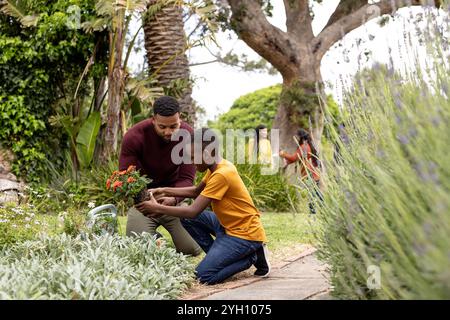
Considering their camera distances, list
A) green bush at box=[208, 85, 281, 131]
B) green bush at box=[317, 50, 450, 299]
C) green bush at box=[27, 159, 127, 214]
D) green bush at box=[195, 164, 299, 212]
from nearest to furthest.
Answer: green bush at box=[317, 50, 450, 299], green bush at box=[27, 159, 127, 214], green bush at box=[195, 164, 299, 212], green bush at box=[208, 85, 281, 131]

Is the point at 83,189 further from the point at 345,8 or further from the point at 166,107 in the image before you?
the point at 345,8

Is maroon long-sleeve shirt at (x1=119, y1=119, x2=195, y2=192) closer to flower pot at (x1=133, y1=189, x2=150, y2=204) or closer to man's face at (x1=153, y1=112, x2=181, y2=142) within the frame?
man's face at (x1=153, y1=112, x2=181, y2=142)

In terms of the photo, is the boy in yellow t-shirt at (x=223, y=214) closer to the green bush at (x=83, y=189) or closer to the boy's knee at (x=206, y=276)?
the boy's knee at (x=206, y=276)

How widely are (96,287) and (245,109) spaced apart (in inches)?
992

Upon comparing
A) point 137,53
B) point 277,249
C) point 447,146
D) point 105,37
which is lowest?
point 277,249

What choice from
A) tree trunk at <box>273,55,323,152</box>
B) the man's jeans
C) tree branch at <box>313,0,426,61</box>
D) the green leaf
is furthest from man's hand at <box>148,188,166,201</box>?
tree branch at <box>313,0,426,61</box>

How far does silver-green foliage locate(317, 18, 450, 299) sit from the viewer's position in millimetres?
2857

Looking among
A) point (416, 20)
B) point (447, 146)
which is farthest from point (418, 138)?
point (416, 20)

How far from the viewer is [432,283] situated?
2926mm

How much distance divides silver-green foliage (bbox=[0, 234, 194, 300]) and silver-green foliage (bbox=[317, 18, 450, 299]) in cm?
123

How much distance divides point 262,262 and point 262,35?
11951mm

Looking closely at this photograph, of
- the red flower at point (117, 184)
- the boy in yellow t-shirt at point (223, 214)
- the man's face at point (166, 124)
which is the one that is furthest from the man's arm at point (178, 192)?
the man's face at point (166, 124)

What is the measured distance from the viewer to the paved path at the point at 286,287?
16.1ft
